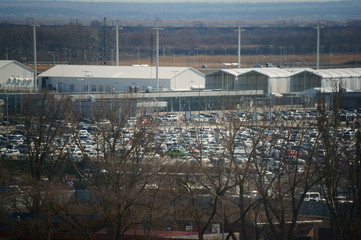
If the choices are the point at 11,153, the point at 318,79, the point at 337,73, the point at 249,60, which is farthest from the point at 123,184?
the point at 249,60

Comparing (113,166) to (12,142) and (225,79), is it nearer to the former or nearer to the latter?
(12,142)

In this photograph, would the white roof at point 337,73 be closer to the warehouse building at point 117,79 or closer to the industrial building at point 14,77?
the warehouse building at point 117,79

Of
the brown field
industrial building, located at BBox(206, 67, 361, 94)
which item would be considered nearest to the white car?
industrial building, located at BBox(206, 67, 361, 94)

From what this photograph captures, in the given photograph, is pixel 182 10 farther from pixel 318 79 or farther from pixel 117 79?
pixel 318 79

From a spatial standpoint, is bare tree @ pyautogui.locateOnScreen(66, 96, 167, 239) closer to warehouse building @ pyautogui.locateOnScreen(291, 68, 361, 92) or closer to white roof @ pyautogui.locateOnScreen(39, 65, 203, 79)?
warehouse building @ pyautogui.locateOnScreen(291, 68, 361, 92)

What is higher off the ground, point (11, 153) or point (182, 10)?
point (182, 10)

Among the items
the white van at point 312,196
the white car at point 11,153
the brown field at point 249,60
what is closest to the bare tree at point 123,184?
the white van at point 312,196
